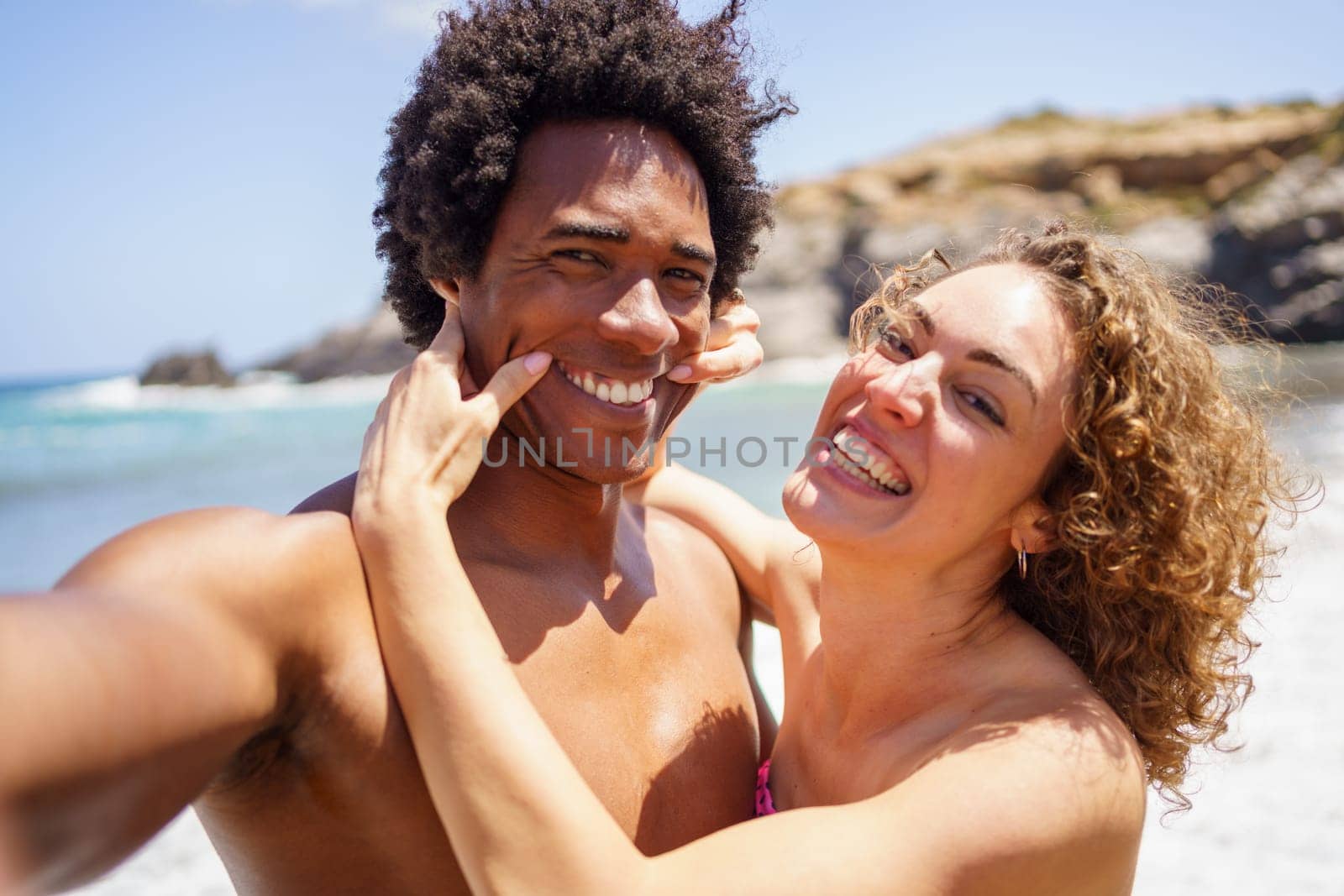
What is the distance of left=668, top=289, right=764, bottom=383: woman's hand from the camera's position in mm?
2955

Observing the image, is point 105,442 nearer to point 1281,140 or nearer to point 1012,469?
point 1012,469

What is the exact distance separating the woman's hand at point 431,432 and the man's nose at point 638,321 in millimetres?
190

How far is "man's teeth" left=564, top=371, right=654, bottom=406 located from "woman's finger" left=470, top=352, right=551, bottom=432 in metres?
0.09

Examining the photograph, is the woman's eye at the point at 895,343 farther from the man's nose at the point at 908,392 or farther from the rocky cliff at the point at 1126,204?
the rocky cliff at the point at 1126,204

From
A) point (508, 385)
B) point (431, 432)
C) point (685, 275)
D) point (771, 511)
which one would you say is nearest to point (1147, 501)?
point (685, 275)

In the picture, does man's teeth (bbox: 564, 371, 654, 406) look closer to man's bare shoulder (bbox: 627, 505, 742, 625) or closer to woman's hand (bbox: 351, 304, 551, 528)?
woman's hand (bbox: 351, 304, 551, 528)

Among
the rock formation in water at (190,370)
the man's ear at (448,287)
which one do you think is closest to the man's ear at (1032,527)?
the man's ear at (448,287)

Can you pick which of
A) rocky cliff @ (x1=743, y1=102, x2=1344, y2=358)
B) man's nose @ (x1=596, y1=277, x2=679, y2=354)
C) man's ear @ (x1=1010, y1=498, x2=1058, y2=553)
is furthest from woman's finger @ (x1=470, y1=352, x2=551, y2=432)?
rocky cliff @ (x1=743, y1=102, x2=1344, y2=358)

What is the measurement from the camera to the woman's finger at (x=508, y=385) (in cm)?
239

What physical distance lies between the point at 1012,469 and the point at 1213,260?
120 ft

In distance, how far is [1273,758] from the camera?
6.67 metres

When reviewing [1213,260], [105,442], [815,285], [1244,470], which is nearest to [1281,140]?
[1213,260]

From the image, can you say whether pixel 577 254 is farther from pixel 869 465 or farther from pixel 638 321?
pixel 869 465

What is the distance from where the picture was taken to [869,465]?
8.95ft
